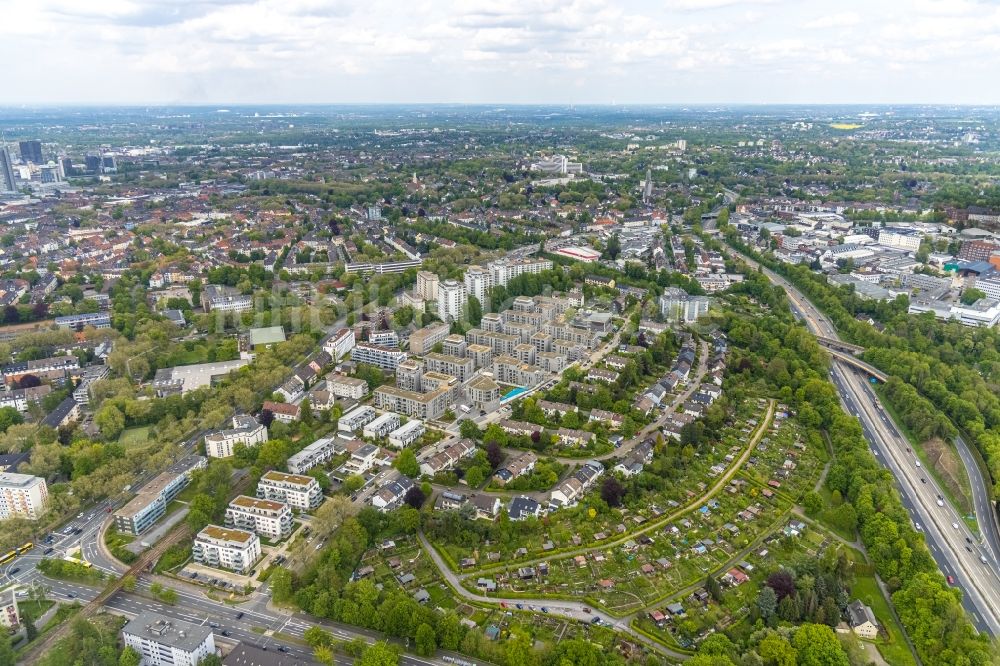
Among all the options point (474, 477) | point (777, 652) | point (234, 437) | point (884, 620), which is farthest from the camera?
point (234, 437)

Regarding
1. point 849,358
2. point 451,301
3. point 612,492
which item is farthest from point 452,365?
point 849,358

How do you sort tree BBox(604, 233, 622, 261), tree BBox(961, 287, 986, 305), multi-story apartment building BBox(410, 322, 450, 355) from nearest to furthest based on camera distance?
multi-story apartment building BBox(410, 322, 450, 355) < tree BBox(961, 287, 986, 305) < tree BBox(604, 233, 622, 261)

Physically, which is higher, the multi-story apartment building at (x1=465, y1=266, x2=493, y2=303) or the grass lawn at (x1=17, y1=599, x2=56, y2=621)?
the multi-story apartment building at (x1=465, y1=266, x2=493, y2=303)

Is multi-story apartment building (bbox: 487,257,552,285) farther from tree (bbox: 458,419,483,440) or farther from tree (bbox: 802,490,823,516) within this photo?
tree (bbox: 802,490,823,516)

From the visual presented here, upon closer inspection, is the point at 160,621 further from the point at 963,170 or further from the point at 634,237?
the point at 963,170

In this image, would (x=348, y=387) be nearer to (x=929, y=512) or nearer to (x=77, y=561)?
(x=77, y=561)

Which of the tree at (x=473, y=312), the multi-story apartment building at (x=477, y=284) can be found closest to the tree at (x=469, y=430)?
the tree at (x=473, y=312)

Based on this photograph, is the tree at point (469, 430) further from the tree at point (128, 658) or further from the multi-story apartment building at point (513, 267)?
the multi-story apartment building at point (513, 267)

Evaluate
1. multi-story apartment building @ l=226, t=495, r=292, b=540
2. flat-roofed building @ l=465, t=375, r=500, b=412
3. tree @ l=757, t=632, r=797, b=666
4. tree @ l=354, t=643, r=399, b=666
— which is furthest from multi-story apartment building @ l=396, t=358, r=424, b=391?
tree @ l=757, t=632, r=797, b=666
